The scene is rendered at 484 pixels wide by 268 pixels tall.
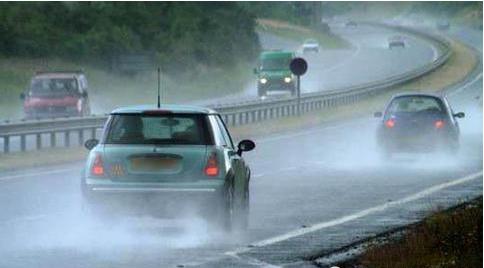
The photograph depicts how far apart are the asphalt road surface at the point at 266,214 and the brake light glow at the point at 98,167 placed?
1.71 feet

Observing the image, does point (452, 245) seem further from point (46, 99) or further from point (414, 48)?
point (414, 48)

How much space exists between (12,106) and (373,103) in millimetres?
15539

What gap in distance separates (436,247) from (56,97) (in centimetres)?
3581

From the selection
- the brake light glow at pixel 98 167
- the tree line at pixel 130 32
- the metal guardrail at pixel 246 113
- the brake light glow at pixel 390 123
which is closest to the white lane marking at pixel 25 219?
the brake light glow at pixel 98 167

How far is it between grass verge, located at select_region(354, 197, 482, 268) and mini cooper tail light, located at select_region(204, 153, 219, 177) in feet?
6.34

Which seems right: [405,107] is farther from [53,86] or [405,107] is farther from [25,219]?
[25,219]

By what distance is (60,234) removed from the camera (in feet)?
56.2

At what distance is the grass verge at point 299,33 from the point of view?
165 meters

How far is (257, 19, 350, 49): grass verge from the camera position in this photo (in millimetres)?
165250

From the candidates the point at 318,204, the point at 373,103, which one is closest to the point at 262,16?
the point at 373,103

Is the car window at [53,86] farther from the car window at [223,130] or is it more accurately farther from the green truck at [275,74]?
the car window at [223,130]

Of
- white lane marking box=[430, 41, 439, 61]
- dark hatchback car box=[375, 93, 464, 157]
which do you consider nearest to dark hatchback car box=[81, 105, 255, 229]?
dark hatchback car box=[375, 93, 464, 157]

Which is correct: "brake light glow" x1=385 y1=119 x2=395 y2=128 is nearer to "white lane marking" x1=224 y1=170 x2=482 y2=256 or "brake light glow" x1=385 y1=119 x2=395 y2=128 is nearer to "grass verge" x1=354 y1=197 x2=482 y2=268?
"white lane marking" x1=224 y1=170 x2=482 y2=256

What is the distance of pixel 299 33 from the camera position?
170250mm
